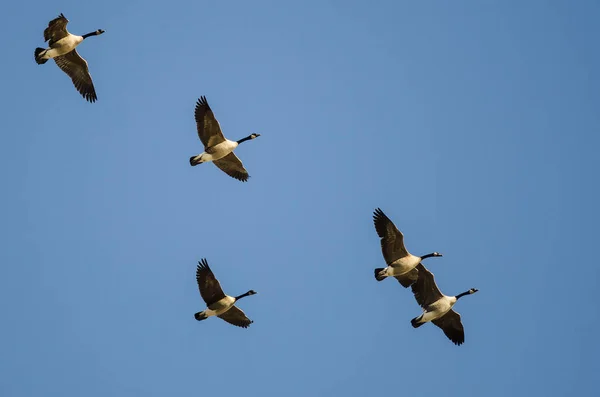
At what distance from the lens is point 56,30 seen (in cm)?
2961

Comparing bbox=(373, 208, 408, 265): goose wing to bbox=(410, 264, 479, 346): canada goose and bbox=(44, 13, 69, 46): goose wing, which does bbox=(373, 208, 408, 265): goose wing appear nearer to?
bbox=(410, 264, 479, 346): canada goose

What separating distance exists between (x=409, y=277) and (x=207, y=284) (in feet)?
22.0

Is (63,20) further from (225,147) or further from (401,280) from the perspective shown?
(401,280)

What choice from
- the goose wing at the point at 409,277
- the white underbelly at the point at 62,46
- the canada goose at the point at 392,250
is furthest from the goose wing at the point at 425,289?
the white underbelly at the point at 62,46

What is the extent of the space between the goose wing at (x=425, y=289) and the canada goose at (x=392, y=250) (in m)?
0.63

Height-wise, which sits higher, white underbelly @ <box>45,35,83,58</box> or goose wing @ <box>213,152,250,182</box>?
white underbelly @ <box>45,35,83,58</box>

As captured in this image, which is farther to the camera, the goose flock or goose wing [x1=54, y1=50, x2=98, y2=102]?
goose wing [x1=54, y1=50, x2=98, y2=102]

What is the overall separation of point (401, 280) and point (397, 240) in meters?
1.87

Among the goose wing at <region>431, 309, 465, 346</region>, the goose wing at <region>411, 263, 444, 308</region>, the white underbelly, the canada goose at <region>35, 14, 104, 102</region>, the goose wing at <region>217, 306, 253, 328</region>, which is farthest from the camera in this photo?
the goose wing at <region>431, 309, 465, 346</region>

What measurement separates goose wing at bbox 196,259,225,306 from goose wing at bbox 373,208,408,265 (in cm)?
549

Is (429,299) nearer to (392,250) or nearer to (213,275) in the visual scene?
(392,250)

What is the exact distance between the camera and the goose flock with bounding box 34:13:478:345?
29.5 meters

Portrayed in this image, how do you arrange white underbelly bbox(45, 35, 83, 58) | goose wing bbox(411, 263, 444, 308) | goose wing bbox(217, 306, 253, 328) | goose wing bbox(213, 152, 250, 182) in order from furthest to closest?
goose wing bbox(213, 152, 250, 182) < goose wing bbox(217, 306, 253, 328) < goose wing bbox(411, 263, 444, 308) < white underbelly bbox(45, 35, 83, 58)

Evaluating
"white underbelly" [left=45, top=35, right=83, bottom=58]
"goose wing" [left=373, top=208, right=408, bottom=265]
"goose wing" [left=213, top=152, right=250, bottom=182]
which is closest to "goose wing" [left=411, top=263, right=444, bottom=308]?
"goose wing" [left=373, top=208, right=408, bottom=265]
